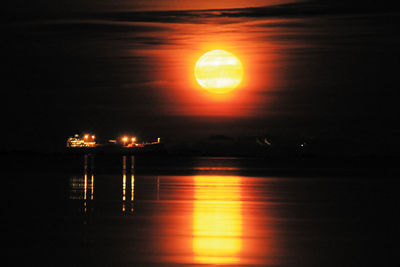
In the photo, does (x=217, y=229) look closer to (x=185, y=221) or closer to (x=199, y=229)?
(x=199, y=229)

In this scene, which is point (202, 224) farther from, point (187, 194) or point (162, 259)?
point (187, 194)

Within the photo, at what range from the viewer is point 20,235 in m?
14.8

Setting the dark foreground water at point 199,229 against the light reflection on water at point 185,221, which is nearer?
the dark foreground water at point 199,229

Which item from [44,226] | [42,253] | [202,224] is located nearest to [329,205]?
[202,224]

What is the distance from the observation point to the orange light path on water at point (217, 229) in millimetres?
12508

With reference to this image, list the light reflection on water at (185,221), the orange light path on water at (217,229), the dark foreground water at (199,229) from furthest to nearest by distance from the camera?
the light reflection on water at (185,221), the orange light path on water at (217,229), the dark foreground water at (199,229)

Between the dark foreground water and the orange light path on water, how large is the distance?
2 centimetres

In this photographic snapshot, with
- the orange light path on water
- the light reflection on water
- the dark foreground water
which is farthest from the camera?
the light reflection on water

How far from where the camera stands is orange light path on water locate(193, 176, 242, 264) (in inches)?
492

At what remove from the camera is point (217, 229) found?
16.1 metres

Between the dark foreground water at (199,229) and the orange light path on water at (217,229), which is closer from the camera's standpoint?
the dark foreground water at (199,229)

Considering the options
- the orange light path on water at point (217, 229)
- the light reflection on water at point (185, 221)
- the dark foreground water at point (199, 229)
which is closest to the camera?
the dark foreground water at point (199, 229)

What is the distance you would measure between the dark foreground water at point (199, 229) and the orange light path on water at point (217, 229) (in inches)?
0.9

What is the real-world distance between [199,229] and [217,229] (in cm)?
45
